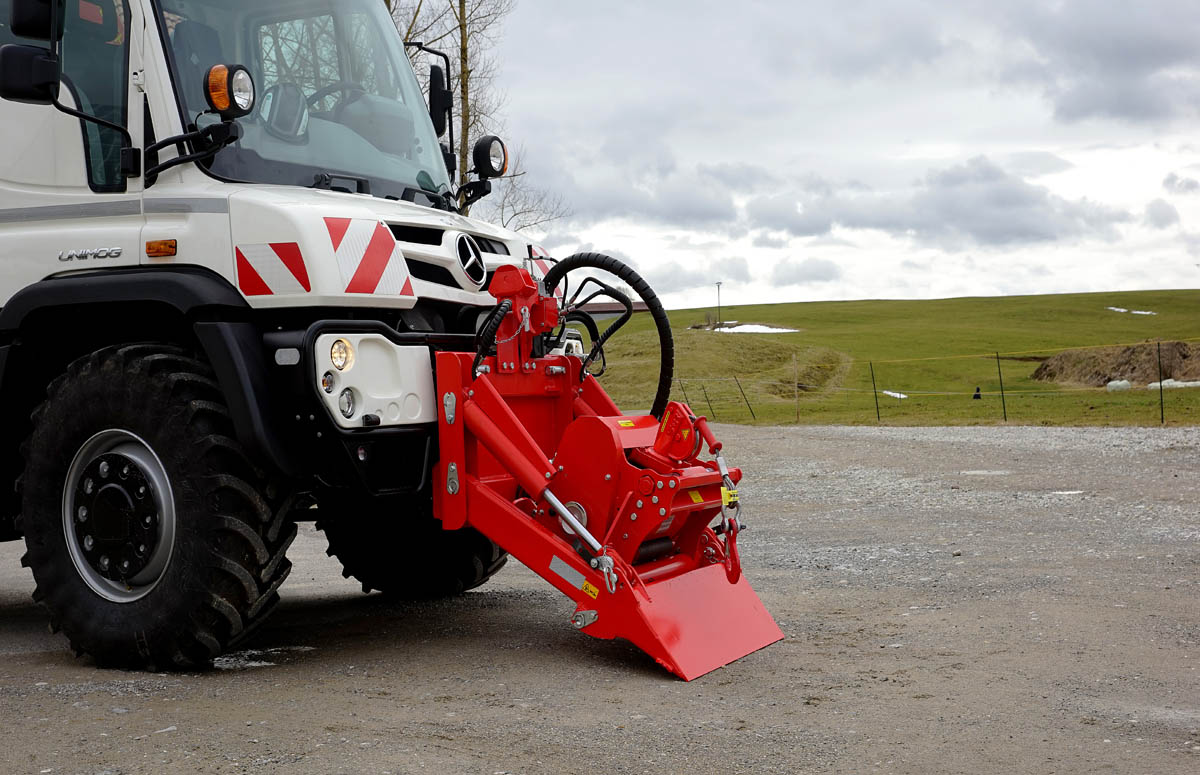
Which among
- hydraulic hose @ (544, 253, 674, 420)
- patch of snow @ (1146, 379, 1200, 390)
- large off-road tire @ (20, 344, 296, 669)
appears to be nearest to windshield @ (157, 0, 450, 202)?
hydraulic hose @ (544, 253, 674, 420)

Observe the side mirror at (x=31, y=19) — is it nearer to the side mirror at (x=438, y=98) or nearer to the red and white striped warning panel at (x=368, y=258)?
the red and white striped warning panel at (x=368, y=258)

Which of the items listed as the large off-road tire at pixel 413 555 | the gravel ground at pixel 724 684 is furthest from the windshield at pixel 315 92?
the gravel ground at pixel 724 684

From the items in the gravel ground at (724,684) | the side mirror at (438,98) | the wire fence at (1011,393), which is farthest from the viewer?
the wire fence at (1011,393)

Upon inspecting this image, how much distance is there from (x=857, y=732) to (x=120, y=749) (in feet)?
8.55

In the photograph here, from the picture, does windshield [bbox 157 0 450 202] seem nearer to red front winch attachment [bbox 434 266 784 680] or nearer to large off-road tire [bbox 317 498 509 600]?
red front winch attachment [bbox 434 266 784 680]

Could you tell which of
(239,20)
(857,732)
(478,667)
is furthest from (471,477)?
(239,20)

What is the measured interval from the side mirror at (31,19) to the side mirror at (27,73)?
3 cm

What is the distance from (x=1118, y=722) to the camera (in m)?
4.41

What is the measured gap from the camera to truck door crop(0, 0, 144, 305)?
5562mm

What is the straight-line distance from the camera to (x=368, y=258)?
5.29 meters

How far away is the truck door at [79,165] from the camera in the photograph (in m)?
5.56

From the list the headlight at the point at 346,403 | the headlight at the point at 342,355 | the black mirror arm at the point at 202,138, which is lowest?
the headlight at the point at 346,403

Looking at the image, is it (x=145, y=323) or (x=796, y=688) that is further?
(x=145, y=323)

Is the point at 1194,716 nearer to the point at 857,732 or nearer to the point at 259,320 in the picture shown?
the point at 857,732
